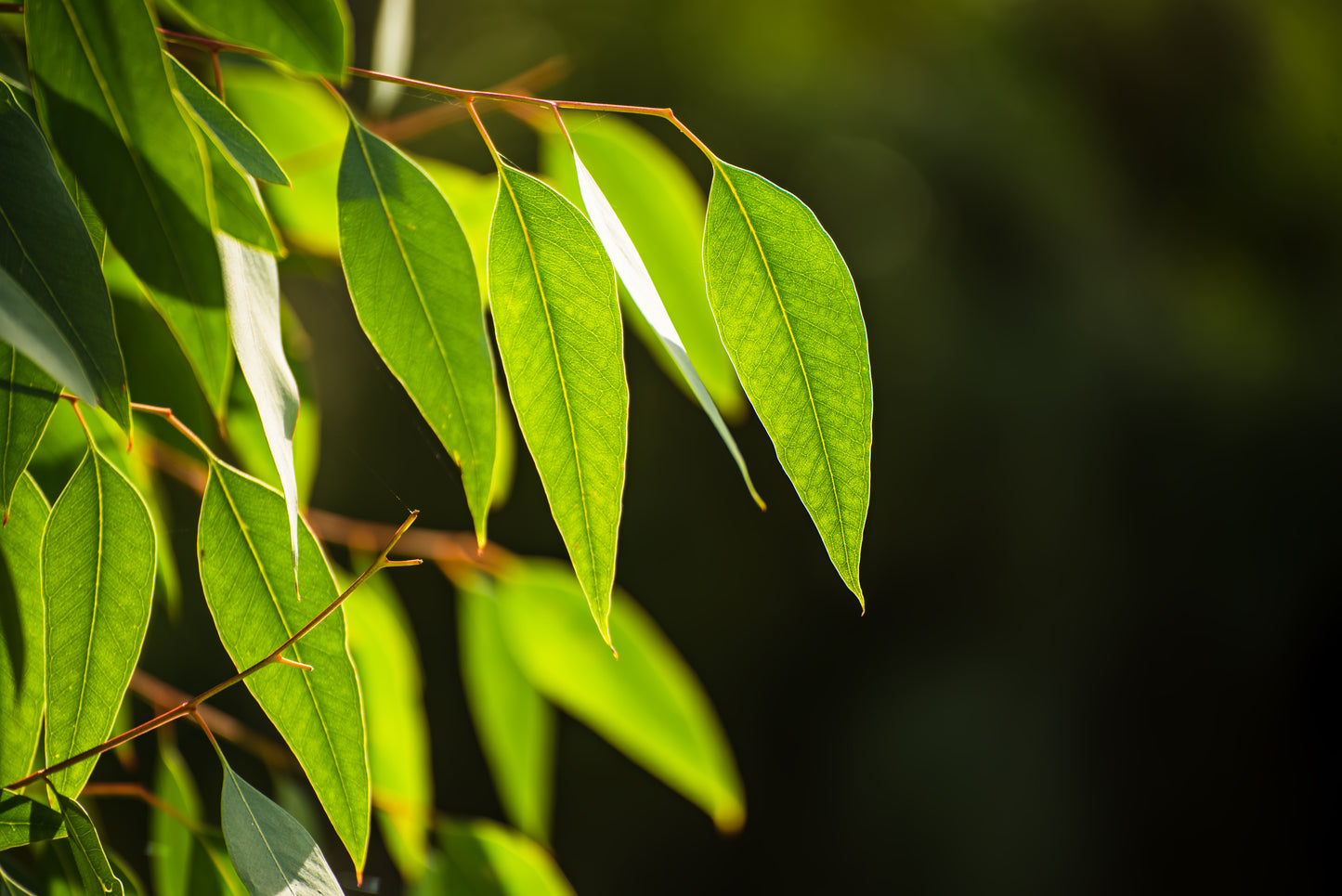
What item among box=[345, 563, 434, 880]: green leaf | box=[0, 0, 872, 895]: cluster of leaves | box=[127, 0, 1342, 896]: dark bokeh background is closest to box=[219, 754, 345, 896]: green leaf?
box=[0, 0, 872, 895]: cluster of leaves

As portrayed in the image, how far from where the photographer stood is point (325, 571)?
0.84 ft

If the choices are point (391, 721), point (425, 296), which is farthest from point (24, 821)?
point (391, 721)

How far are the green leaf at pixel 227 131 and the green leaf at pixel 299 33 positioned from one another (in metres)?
0.02

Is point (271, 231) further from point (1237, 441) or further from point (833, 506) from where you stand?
point (1237, 441)

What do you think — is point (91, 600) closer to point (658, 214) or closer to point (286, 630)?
point (286, 630)

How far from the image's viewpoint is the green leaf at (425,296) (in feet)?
0.75

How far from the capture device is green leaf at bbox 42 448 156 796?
0.23m

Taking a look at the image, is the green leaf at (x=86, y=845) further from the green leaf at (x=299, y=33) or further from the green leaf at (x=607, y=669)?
the green leaf at (x=607, y=669)

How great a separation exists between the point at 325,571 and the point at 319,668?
0.08ft

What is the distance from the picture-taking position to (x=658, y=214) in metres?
0.45

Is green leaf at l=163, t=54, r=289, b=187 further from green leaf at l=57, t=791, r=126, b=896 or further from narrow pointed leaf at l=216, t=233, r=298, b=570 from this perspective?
green leaf at l=57, t=791, r=126, b=896

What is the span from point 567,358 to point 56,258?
10cm

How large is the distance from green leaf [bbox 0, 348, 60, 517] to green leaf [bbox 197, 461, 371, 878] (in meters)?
0.04

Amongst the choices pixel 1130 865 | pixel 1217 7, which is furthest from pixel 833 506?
pixel 1217 7
